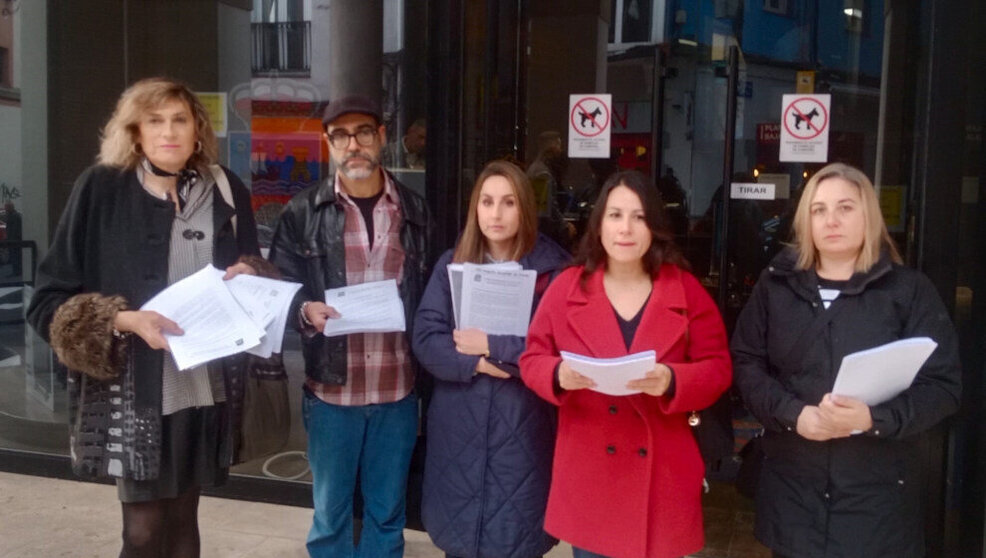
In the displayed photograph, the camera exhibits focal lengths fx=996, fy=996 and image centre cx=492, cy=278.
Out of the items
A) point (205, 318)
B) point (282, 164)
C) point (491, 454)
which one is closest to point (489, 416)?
point (491, 454)

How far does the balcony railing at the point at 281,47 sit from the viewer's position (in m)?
4.88

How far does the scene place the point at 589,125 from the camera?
14.1 ft

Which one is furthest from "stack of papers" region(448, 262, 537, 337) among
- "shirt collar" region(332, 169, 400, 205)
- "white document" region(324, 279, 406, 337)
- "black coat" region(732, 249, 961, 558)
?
"black coat" region(732, 249, 961, 558)

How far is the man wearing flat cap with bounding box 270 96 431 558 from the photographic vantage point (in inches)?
137

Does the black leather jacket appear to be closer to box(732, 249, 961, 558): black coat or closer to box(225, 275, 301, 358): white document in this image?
box(225, 275, 301, 358): white document

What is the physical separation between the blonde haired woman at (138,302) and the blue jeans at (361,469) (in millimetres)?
418

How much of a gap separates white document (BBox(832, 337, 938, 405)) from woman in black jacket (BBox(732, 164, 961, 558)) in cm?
5

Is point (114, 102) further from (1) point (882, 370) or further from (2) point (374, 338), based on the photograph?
(1) point (882, 370)

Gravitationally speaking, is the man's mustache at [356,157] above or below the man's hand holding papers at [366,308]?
above

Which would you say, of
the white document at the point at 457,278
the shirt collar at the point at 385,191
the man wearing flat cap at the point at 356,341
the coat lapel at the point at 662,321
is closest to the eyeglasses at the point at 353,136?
the man wearing flat cap at the point at 356,341

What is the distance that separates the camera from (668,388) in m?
2.79

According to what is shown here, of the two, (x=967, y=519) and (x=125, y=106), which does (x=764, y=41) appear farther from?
(x=125, y=106)

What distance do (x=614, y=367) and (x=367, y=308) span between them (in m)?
1.06

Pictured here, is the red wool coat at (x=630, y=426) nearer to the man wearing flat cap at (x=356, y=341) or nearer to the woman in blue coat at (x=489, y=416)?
the woman in blue coat at (x=489, y=416)
